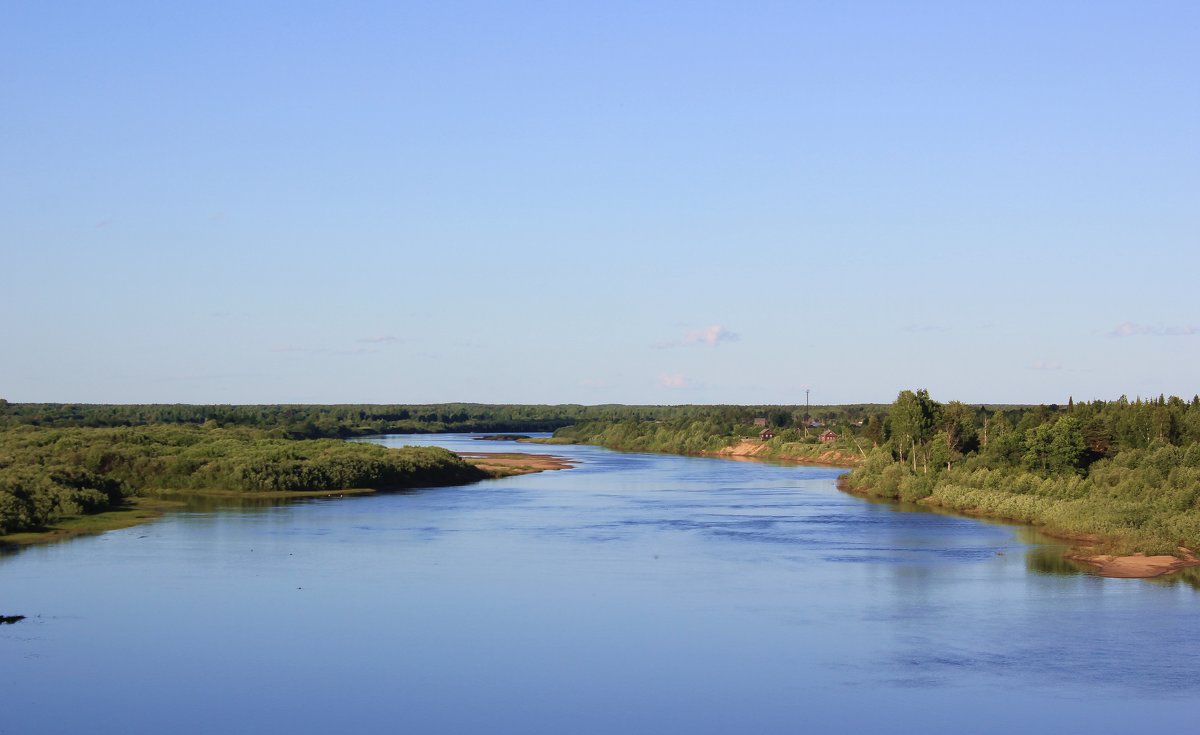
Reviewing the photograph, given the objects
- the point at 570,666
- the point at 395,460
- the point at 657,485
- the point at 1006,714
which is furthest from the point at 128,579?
the point at 657,485

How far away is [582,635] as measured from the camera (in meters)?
30.9

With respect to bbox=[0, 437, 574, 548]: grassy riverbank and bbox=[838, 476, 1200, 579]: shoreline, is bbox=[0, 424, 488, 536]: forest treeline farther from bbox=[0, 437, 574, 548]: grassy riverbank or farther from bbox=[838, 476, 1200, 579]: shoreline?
bbox=[838, 476, 1200, 579]: shoreline

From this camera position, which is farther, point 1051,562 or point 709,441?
point 709,441

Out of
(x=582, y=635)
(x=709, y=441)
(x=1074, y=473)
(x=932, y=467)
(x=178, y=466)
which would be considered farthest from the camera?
(x=709, y=441)

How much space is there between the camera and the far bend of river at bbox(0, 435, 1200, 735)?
24000mm

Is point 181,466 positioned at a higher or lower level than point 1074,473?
lower

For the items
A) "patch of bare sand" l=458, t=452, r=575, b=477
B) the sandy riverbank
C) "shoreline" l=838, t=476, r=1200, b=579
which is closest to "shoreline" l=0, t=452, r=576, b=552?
"patch of bare sand" l=458, t=452, r=575, b=477

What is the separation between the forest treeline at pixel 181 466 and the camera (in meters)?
56.9

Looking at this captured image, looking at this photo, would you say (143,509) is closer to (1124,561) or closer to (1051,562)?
(1051,562)

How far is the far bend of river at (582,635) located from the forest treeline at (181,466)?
9.48 metres

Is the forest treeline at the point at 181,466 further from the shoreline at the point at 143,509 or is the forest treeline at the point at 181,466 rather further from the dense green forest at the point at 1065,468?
the dense green forest at the point at 1065,468

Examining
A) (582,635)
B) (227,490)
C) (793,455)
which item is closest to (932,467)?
(227,490)

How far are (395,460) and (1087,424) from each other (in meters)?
41.5

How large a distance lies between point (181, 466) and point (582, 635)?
152 ft
